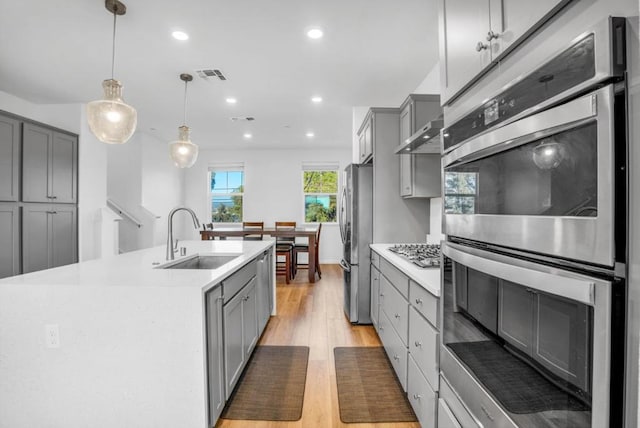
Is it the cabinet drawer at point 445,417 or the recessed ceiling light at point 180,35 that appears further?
the recessed ceiling light at point 180,35

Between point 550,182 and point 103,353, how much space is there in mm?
1877

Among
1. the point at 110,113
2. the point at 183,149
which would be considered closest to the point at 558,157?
the point at 110,113

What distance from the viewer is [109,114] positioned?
2402 millimetres

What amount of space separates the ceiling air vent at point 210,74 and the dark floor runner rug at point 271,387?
2784 mm

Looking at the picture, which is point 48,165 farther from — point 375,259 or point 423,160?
point 423,160

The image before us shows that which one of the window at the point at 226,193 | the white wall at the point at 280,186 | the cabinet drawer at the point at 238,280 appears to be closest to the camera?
the cabinet drawer at the point at 238,280

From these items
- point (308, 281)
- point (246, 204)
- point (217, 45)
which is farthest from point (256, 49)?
point (246, 204)

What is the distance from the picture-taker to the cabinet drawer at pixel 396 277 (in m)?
1.87

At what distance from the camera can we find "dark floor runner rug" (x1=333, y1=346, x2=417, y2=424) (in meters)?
1.83

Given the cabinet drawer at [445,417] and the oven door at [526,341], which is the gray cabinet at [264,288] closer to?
the cabinet drawer at [445,417]

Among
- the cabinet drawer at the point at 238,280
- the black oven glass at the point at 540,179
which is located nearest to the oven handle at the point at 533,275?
the black oven glass at the point at 540,179

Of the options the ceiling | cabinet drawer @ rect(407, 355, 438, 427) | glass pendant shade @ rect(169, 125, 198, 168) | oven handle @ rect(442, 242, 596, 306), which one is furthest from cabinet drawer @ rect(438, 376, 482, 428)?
glass pendant shade @ rect(169, 125, 198, 168)

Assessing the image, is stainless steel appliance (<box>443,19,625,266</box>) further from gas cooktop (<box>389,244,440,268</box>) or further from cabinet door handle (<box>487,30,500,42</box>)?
gas cooktop (<box>389,244,440,268</box>)

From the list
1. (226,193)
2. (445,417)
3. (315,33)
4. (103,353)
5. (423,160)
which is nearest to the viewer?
(445,417)
